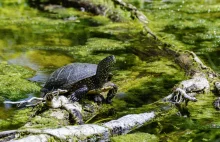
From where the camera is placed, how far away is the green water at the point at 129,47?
14.2 feet

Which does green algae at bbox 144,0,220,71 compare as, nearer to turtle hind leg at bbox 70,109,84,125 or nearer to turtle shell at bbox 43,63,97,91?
turtle shell at bbox 43,63,97,91

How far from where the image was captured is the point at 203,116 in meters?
4.27

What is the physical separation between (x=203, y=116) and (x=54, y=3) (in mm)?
8792

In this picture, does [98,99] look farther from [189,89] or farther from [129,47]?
[129,47]

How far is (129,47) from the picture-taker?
7.64 metres

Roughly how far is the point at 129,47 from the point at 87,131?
14.2 ft

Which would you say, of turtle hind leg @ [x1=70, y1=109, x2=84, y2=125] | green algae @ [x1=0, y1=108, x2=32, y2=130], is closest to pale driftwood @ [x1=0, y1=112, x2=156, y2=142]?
turtle hind leg @ [x1=70, y1=109, x2=84, y2=125]

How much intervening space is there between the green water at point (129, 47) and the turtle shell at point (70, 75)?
482mm

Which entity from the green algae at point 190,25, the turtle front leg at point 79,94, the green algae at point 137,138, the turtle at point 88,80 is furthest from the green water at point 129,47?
the turtle front leg at point 79,94

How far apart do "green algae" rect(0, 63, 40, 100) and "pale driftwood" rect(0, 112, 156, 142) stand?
175 cm

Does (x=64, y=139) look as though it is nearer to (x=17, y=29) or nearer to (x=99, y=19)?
(x=17, y=29)

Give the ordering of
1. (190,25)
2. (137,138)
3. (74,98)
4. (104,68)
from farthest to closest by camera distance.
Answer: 1. (190,25)
2. (104,68)
3. (74,98)
4. (137,138)

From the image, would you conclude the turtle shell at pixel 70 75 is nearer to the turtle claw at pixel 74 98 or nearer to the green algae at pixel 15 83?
the turtle claw at pixel 74 98

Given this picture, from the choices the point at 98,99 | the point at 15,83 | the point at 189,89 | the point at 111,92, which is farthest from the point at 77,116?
the point at 15,83
